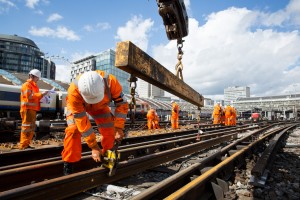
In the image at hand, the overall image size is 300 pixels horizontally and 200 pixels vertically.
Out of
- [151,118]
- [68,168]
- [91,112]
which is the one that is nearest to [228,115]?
[151,118]

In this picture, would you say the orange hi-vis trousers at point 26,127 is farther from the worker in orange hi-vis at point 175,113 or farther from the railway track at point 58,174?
the worker in orange hi-vis at point 175,113

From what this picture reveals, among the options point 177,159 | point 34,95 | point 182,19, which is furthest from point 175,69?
point 34,95

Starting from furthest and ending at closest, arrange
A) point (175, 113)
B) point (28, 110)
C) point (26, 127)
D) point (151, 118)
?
point (151, 118)
point (175, 113)
point (28, 110)
point (26, 127)

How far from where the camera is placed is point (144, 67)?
3227 mm

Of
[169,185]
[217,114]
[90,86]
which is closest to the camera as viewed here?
[169,185]

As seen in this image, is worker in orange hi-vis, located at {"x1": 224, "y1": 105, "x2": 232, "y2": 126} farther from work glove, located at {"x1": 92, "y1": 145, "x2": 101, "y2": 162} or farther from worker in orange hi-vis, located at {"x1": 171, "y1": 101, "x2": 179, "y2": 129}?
work glove, located at {"x1": 92, "y1": 145, "x2": 101, "y2": 162}

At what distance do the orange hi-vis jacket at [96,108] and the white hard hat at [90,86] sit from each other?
15 centimetres

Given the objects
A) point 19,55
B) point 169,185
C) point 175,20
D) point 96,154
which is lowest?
point 169,185

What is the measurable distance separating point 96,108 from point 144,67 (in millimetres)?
980

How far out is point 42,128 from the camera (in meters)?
8.57

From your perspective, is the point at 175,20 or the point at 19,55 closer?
the point at 175,20

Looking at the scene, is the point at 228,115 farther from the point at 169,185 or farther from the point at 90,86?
the point at 90,86

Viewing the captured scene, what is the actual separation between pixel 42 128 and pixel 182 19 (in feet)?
21.2

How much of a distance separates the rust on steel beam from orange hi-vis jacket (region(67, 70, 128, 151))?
1.41 ft
